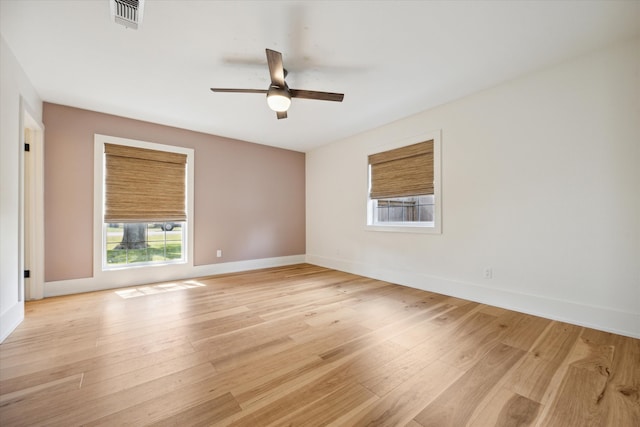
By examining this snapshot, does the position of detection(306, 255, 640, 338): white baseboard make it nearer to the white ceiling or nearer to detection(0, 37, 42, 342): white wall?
the white ceiling

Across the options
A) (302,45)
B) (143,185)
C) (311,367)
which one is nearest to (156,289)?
(143,185)

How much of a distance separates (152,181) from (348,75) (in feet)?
11.3

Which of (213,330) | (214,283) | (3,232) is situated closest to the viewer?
(3,232)

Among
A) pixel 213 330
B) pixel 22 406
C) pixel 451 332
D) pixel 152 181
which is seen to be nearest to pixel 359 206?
pixel 451 332

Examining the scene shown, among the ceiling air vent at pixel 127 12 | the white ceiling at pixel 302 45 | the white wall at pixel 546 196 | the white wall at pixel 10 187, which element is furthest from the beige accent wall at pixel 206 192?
the white wall at pixel 546 196

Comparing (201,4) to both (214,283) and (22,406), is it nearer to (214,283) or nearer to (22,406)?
(22,406)

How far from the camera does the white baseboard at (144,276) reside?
3.53 metres

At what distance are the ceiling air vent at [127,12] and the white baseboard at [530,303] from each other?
4099mm

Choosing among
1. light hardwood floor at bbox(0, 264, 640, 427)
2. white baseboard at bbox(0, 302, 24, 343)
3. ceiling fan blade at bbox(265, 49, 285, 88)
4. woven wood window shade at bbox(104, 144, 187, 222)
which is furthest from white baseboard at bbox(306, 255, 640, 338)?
white baseboard at bbox(0, 302, 24, 343)

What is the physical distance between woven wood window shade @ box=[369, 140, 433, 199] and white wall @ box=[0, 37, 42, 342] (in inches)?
172

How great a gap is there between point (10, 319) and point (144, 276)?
173 centimetres

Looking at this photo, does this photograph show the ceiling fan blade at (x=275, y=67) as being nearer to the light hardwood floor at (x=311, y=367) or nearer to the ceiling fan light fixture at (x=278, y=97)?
the ceiling fan light fixture at (x=278, y=97)

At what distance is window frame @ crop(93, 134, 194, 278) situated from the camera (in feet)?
12.3

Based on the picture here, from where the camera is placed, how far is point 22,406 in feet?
4.80
